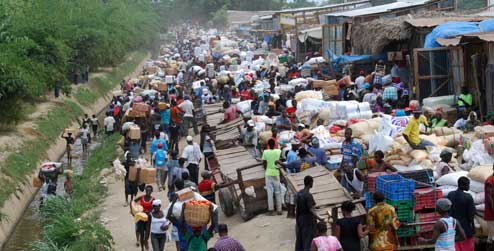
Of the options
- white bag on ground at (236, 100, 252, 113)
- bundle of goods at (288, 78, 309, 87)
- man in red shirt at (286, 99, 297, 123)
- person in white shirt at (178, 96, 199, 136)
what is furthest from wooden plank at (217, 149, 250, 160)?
bundle of goods at (288, 78, 309, 87)

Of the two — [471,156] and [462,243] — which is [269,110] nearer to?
[471,156]

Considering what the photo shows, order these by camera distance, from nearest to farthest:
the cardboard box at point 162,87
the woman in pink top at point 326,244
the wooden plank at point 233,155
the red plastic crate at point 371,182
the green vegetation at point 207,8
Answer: the woman in pink top at point 326,244 → the red plastic crate at point 371,182 → the wooden plank at point 233,155 → the cardboard box at point 162,87 → the green vegetation at point 207,8

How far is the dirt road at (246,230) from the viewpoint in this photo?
11.9 meters

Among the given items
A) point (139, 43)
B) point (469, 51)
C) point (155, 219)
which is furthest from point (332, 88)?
point (139, 43)

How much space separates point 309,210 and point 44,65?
61.8 feet

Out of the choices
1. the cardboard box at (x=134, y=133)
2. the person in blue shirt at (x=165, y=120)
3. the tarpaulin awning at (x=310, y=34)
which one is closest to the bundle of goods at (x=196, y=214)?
the cardboard box at (x=134, y=133)

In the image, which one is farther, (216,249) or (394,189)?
(394,189)

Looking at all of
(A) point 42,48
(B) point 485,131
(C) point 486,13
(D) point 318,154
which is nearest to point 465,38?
(B) point 485,131

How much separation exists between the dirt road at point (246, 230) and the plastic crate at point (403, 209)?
86.2 inches

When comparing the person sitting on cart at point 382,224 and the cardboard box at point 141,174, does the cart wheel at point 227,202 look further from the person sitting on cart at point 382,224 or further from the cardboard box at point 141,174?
the person sitting on cart at point 382,224

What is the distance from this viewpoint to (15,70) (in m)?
22.2

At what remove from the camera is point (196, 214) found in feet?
32.2

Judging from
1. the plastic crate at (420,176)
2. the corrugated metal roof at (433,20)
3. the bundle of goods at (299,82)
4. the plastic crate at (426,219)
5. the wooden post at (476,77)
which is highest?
the corrugated metal roof at (433,20)

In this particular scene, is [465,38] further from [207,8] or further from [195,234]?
[207,8]
